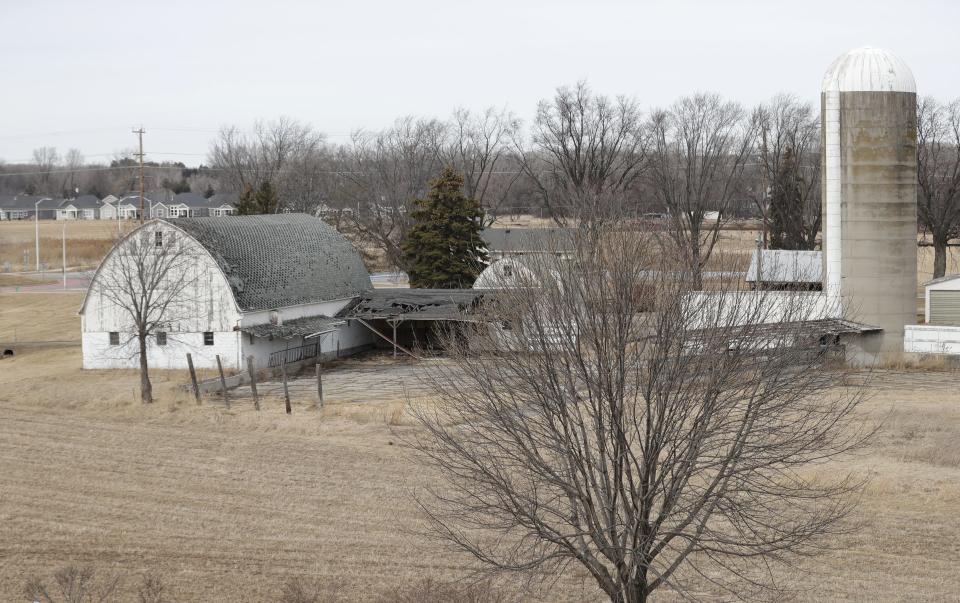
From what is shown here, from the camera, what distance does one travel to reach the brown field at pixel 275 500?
19.6 m

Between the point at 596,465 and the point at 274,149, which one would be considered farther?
the point at 274,149

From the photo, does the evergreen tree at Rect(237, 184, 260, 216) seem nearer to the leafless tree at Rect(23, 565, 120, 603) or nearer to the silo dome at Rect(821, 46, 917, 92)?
the silo dome at Rect(821, 46, 917, 92)

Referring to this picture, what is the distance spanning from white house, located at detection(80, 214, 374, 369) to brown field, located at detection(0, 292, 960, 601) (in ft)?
14.4

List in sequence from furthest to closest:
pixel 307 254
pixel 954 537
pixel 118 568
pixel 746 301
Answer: pixel 307 254, pixel 954 537, pixel 118 568, pixel 746 301

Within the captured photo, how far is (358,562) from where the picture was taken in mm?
20250

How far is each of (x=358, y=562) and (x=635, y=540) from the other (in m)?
7.18

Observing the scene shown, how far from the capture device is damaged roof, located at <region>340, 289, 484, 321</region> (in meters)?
44.9

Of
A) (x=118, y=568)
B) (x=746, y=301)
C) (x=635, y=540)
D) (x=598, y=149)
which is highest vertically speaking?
(x=598, y=149)

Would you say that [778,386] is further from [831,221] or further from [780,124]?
[780,124]

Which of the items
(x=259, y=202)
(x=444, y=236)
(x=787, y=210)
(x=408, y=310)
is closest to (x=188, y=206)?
Result: (x=259, y=202)

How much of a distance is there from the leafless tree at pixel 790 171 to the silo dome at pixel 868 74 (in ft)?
74.9

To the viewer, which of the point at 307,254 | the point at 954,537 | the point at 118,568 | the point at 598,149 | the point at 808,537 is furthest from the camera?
the point at 598,149

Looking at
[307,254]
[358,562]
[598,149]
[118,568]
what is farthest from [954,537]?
[598,149]

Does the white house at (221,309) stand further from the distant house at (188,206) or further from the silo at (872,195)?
the distant house at (188,206)
